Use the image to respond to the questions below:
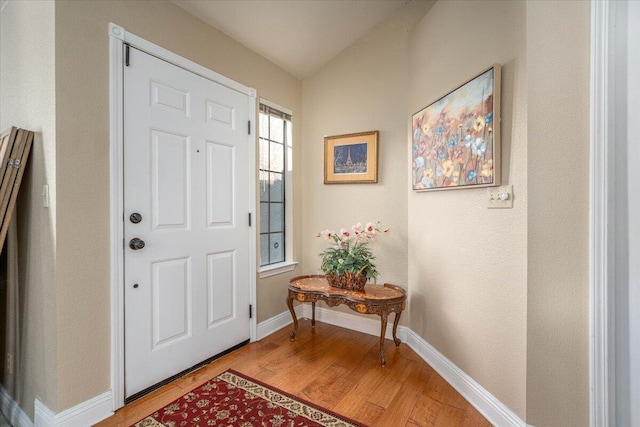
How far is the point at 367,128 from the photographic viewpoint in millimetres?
2738

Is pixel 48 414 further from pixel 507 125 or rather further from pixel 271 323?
pixel 507 125

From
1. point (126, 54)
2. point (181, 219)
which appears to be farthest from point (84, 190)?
point (126, 54)

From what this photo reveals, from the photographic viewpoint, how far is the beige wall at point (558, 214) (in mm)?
1272

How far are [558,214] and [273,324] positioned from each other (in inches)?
92.5

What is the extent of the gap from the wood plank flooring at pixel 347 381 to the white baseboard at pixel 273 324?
7 cm

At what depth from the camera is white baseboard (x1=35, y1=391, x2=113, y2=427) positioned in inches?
57.4

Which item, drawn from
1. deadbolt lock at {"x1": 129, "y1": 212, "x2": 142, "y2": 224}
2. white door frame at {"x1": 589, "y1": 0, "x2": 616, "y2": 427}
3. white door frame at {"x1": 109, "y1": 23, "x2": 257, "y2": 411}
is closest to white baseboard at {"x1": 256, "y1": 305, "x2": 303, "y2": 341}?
white door frame at {"x1": 109, "y1": 23, "x2": 257, "y2": 411}

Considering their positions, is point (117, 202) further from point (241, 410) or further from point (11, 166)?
point (241, 410)

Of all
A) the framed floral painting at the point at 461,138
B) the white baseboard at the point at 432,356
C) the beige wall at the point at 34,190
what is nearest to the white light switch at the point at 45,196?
the beige wall at the point at 34,190

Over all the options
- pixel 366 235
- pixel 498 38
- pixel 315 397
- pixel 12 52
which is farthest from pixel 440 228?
pixel 12 52

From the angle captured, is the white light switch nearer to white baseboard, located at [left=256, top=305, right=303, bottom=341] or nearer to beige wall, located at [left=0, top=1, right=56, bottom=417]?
beige wall, located at [left=0, top=1, right=56, bottom=417]

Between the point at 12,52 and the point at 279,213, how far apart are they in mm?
2098

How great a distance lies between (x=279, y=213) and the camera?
297cm

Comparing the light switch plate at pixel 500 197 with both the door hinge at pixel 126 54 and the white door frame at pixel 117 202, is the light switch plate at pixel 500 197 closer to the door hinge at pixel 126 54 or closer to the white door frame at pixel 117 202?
the white door frame at pixel 117 202
